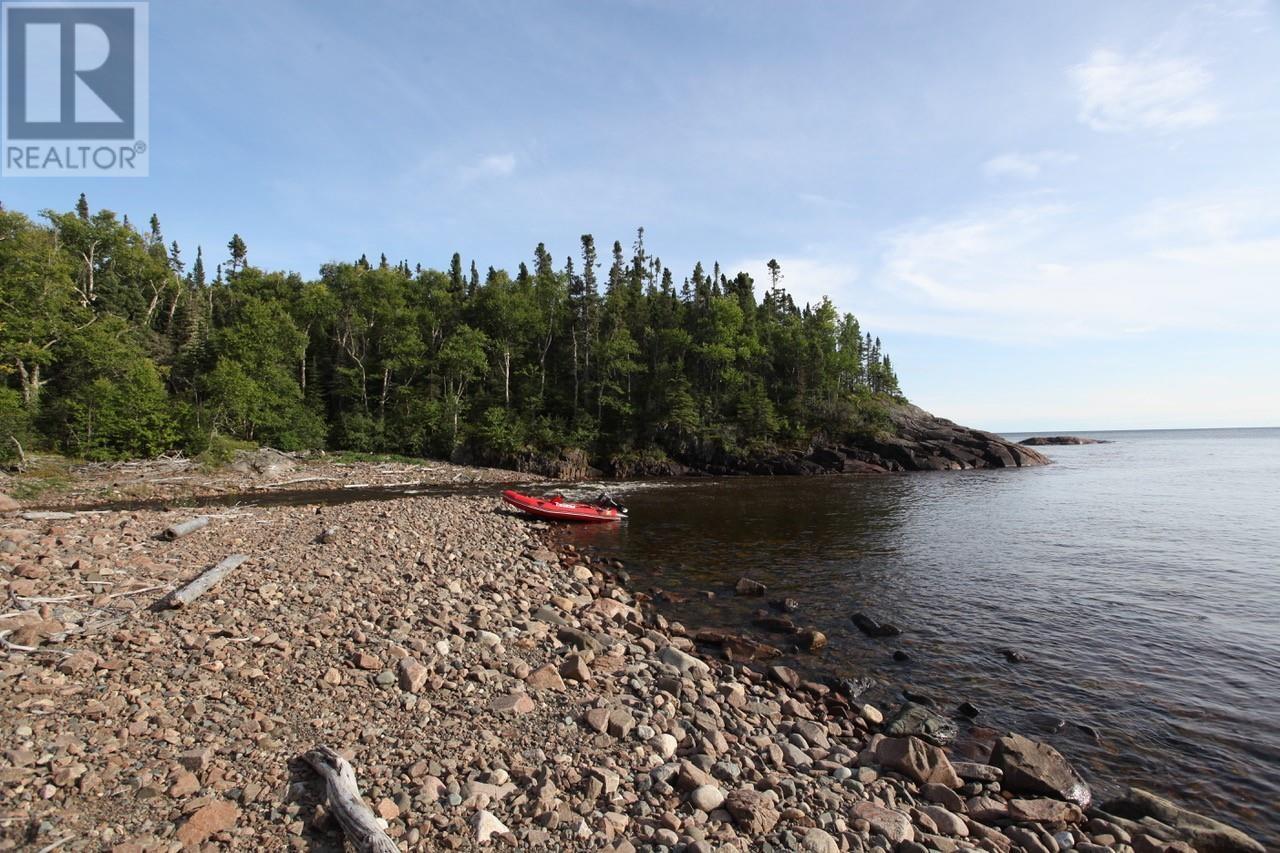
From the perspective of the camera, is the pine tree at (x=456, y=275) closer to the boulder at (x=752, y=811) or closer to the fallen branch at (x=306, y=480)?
the fallen branch at (x=306, y=480)

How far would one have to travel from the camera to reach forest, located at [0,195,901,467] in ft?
108

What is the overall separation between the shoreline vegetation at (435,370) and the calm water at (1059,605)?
25532 millimetres

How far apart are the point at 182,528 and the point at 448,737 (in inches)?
488

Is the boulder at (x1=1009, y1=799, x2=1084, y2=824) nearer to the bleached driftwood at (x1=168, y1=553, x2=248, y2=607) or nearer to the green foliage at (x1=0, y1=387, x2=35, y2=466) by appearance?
the bleached driftwood at (x1=168, y1=553, x2=248, y2=607)

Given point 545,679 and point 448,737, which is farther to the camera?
point 545,679

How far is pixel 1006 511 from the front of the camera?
1123 inches

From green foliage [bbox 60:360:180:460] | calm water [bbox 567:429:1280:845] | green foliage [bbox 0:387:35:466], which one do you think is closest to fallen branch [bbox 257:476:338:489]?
green foliage [bbox 60:360:180:460]

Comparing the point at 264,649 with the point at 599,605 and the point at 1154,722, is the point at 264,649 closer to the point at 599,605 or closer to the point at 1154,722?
the point at 599,605

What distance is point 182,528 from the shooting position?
13805 mm

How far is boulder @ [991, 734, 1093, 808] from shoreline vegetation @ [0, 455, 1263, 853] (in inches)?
1.1

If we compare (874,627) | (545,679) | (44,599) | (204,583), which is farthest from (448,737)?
(874,627)

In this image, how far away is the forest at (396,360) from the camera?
33.0 meters

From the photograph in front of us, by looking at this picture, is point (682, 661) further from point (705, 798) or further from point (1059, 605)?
point (1059, 605)

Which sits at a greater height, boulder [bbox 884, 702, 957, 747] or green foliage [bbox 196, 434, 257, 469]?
green foliage [bbox 196, 434, 257, 469]
